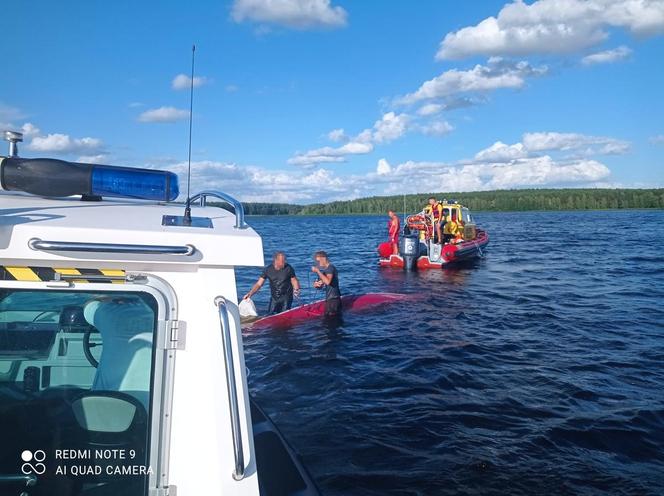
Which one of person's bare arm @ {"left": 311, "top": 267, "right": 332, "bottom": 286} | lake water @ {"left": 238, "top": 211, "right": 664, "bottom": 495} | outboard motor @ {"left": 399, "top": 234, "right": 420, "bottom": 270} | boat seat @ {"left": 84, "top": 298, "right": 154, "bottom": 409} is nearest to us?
boat seat @ {"left": 84, "top": 298, "right": 154, "bottom": 409}

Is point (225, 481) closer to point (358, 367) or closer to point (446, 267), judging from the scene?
point (358, 367)

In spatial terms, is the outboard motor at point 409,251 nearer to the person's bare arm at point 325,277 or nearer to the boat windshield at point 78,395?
the person's bare arm at point 325,277

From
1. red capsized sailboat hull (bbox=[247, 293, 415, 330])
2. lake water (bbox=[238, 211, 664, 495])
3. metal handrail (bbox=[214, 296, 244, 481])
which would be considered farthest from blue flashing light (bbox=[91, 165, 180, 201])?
red capsized sailboat hull (bbox=[247, 293, 415, 330])

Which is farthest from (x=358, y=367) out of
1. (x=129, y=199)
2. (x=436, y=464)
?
(x=129, y=199)

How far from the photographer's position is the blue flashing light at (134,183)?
3.30 metres

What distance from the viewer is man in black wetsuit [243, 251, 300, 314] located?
11078mm

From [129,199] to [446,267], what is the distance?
19.8 meters

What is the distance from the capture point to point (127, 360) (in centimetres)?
238

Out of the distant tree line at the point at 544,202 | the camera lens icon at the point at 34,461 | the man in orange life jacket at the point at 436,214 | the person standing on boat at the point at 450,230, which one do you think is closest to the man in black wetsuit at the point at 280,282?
the camera lens icon at the point at 34,461

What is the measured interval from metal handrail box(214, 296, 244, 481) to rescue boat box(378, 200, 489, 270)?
1925 cm

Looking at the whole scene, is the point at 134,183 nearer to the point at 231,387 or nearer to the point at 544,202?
the point at 231,387

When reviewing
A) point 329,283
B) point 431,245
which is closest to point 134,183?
point 329,283

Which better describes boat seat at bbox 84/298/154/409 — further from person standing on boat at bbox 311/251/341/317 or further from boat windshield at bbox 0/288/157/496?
person standing on boat at bbox 311/251/341/317

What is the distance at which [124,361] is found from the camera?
7.83ft
